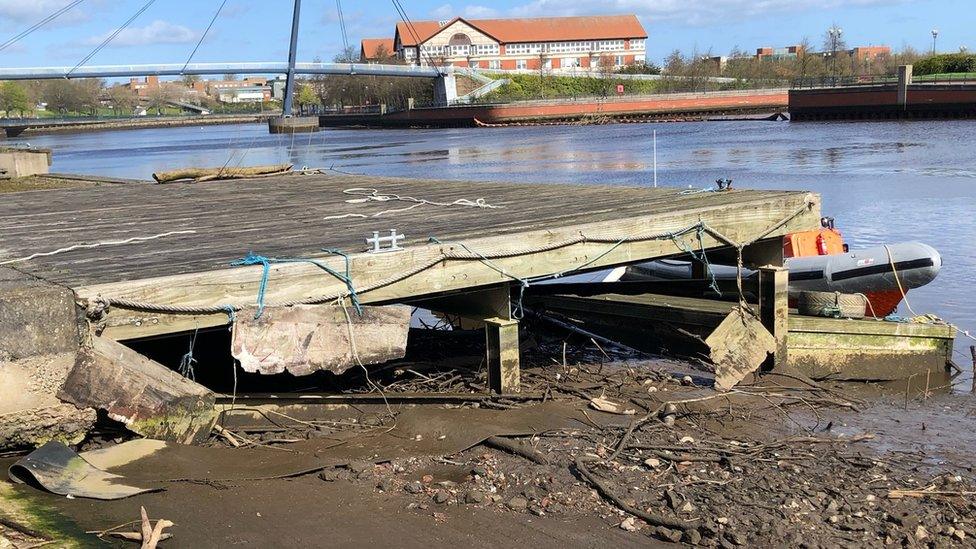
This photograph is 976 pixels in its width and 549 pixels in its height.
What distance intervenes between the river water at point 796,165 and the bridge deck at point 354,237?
3.64 meters

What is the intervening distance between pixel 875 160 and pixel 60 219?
31412 mm

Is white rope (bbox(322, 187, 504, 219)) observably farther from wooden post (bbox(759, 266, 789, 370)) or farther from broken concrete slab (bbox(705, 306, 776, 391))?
wooden post (bbox(759, 266, 789, 370))

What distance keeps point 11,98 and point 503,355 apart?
17584cm

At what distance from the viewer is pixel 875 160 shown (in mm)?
34594

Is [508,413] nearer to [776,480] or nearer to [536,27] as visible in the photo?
[776,480]

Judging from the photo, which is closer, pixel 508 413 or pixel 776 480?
pixel 776 480

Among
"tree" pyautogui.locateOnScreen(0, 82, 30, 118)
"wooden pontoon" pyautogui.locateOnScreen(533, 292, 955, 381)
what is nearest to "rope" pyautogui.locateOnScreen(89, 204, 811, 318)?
"wooden pontoon" pyautogui.locateOnScreen(533, 292, 955, 381)

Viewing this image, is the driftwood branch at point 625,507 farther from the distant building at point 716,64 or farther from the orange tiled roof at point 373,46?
the orange tiled roof at point 373,46

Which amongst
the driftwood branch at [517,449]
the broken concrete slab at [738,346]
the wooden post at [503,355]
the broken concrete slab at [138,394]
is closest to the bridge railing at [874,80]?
the broken concrete slab at [738,346]

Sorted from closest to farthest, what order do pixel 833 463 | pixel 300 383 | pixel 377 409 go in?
pixel 833 463 < pixel 377 409 < pixel 300 383

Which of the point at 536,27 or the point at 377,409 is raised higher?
the point at 536,27

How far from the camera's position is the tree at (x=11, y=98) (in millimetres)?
160875

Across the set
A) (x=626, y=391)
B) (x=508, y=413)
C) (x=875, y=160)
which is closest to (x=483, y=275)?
(x=508, y=413)

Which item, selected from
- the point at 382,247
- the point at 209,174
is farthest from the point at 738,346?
the point at 209,174
